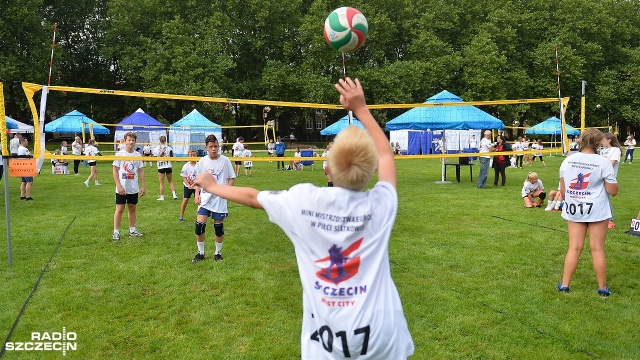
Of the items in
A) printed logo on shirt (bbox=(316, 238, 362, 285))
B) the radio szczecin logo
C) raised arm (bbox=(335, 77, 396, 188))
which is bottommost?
the radio szczecin logo

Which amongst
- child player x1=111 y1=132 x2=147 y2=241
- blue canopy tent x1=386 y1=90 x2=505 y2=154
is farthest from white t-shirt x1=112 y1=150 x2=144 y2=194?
blue canopy tent x1=386 y1=90 x2=505 y2=154

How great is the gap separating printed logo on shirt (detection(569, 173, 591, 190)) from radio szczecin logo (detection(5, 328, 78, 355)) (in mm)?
5522

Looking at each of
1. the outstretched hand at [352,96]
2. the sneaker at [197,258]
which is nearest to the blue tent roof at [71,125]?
the sneaker at [197,258]

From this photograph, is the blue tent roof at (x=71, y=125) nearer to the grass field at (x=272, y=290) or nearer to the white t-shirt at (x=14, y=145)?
the white t-shirt at (x=14, y=145)

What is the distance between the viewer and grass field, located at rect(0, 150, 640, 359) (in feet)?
14.8

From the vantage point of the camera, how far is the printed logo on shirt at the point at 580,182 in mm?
5469

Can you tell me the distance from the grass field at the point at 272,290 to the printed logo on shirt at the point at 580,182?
1.29 meters

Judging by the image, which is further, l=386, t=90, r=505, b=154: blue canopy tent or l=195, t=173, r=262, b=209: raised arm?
l=386, t=90, r=505, b=154: blue canopy tent

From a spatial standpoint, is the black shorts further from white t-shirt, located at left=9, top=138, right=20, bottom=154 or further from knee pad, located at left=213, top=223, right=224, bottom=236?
white t-shirt, located at left=9, top=138, right=20, bottom=154

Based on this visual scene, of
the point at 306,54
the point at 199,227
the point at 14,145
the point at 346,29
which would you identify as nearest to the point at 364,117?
the point at 346,29

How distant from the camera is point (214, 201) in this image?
7109 millimetres

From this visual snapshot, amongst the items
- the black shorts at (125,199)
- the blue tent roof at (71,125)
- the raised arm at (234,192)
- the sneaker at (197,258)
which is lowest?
the sneaker at (197,258)

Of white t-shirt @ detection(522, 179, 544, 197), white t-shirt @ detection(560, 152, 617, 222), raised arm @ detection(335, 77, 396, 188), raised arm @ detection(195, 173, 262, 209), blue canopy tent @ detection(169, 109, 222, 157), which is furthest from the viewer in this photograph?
blue canopy tent @ detection(169, 109, 222, 157)

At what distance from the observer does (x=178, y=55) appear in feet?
118
